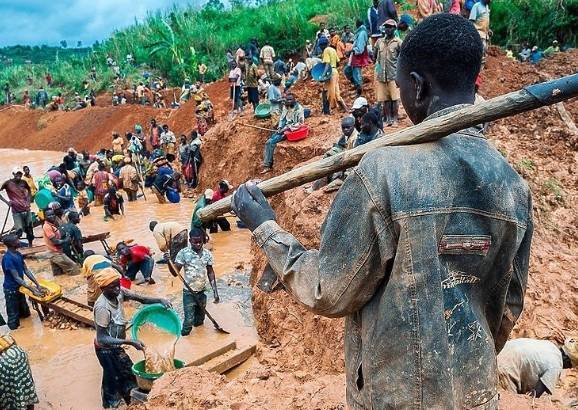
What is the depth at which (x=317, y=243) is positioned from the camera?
21.3 ft

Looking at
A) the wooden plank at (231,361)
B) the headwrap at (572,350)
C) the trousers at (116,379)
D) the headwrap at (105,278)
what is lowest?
the headwrap at (572,350)

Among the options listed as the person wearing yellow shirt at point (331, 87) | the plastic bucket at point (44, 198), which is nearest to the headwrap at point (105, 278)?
the plastic bucket at point (44, 198)

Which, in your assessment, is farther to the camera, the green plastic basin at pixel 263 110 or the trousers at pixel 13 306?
the green plastic basin at pixel 263 110

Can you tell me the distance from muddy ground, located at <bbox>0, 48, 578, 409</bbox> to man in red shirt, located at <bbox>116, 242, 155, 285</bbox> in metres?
1.72

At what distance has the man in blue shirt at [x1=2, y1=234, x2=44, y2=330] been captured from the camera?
23.3ft

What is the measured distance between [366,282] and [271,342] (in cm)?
528

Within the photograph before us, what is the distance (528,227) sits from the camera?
4.81 ft

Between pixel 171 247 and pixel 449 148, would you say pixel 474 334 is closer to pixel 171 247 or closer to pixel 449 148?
pixel 449 148

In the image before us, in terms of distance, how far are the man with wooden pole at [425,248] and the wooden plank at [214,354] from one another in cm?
451

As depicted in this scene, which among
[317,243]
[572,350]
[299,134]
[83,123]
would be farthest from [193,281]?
[83,123]

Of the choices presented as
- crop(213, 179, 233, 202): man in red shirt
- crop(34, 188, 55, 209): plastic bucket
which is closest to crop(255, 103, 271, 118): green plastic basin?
crop(213, 179, 233, 202): man in red shirt

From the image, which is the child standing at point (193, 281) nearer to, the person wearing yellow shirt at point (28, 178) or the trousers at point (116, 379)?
the trousers at point (116, 379)

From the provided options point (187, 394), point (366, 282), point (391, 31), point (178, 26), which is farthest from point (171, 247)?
point (178, 26)

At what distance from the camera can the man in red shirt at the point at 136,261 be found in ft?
27.7
